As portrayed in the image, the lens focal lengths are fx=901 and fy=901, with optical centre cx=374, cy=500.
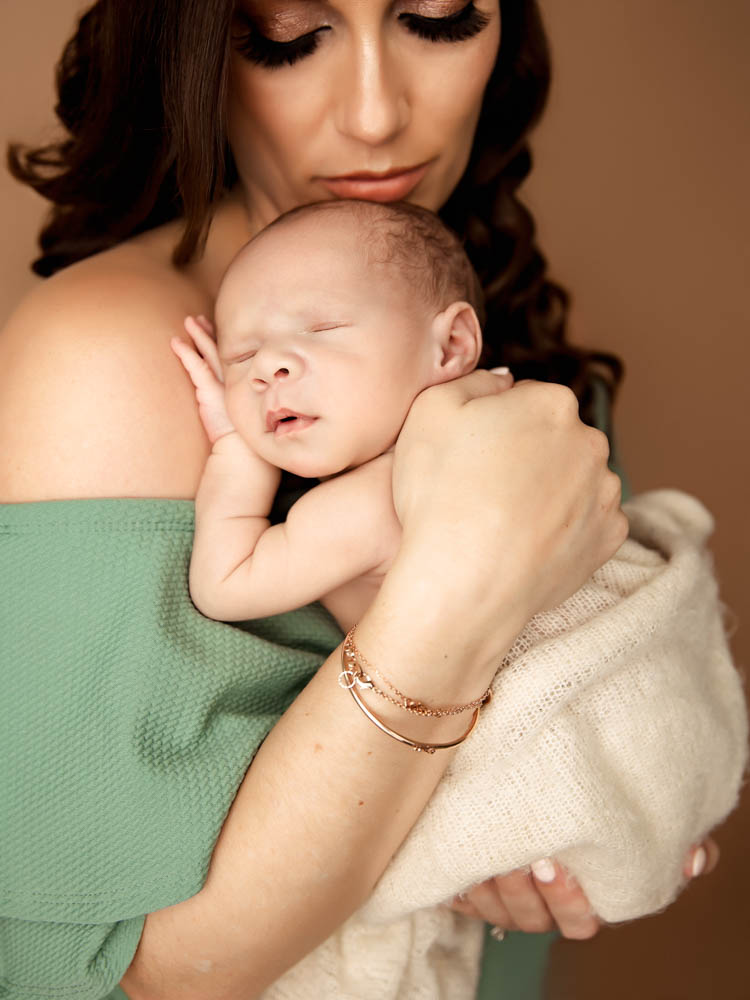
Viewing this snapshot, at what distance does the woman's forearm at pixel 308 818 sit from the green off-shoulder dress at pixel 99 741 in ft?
0.11

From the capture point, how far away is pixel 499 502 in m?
0.95

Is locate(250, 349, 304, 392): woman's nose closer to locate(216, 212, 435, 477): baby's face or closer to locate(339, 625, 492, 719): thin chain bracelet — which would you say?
locate(216, 212, 435, 477): baby's face

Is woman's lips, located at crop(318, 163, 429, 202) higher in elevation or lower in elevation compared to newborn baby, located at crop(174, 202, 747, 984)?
higher

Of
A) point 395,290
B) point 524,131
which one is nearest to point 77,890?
point 395,290

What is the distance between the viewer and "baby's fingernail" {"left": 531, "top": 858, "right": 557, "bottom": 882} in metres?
A: 1.14

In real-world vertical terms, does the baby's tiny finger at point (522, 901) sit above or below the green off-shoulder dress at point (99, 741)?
below

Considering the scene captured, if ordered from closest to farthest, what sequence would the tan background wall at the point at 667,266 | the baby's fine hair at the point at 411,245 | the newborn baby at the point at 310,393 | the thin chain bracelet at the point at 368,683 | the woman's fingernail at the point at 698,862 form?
the thin chain bracelet at the point at 368,683 < the newborn baby at the point at 310,393 < the baby's fine hair at the point at 411,245 < the woman's fingernail at the point at 698,862 < the tan background wall at the point at 667,266

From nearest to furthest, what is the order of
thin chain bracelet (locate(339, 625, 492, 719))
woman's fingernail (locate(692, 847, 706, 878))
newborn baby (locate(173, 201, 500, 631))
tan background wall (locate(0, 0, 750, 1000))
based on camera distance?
thin chain bracelet (locate(339, 625, 492, 719)) → newborn baby (locate(173, 201, 500, 631)) → woman's fingernail (locate(692, 847, 706, 878)) → tan background wall (locate(0, 0, 750, 1000))

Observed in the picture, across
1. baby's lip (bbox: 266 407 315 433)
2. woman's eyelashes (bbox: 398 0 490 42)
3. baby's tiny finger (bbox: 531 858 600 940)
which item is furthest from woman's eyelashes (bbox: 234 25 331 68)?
baby's tiny finger (bbox: 531 858 600 940)

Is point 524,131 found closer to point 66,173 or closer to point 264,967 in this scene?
point 66,173

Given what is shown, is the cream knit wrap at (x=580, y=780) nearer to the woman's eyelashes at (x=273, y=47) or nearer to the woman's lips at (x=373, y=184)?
the woman's lips at (x=373, y=184)

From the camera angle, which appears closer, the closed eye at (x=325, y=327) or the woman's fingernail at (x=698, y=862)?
the closed eye at (x=325, y=327)

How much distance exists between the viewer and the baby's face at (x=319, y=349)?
3.53 ft

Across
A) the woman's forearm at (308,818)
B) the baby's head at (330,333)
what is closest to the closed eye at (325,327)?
the baby's head at (330,333)
